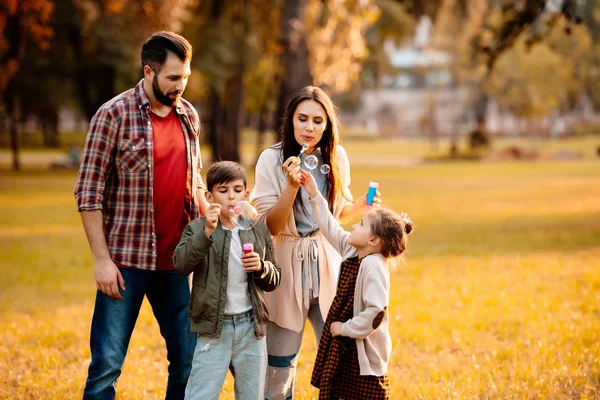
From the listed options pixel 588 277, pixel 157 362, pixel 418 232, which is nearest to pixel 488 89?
pixel 418 232

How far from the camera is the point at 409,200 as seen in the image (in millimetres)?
21234

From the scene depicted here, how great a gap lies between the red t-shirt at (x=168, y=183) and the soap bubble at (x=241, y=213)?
21.0 inches

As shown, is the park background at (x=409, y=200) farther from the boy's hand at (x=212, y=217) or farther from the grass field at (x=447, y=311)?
the boy's hand at (x=212, y=217)

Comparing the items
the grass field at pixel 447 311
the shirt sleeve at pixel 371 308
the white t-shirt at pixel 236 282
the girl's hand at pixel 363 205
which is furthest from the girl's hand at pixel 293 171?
the grass field at pixel 447 311

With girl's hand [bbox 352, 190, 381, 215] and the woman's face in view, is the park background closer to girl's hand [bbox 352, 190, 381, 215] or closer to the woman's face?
girl's hand [bbox 352, 190, 381, 215]

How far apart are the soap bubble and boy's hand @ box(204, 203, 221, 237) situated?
89 mm

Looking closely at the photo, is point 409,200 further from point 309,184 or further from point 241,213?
point 241,213

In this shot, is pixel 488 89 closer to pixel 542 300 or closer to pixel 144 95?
pixel 542 300

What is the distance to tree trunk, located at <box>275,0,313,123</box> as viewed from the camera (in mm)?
18125

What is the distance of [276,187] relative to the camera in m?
4.54

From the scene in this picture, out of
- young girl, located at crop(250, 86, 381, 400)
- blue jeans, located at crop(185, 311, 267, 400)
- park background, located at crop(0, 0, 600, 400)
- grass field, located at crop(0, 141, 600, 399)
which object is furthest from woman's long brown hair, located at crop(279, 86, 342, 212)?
grass field, located at crop(0, 141, 600, 399)

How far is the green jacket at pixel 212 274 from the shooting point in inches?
153

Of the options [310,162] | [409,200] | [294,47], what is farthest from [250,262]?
[409,200]

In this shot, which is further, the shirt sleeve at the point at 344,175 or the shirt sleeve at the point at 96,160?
the shirt sleeve at the point at 344,175
